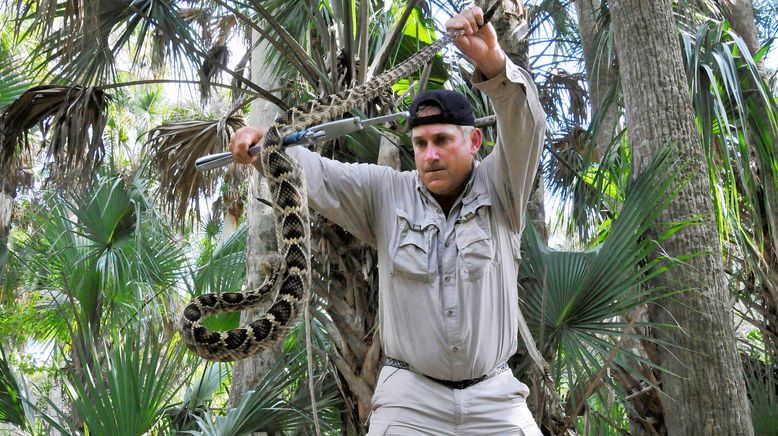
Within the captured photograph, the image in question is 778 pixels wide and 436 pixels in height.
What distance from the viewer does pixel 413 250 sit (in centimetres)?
302

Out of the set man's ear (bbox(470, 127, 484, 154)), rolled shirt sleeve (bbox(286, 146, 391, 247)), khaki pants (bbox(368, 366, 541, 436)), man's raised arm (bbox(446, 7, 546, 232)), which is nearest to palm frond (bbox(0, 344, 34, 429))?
rolled shirt sleeve (bbox(286, 146, 391, 247))

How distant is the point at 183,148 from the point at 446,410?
16.4ft

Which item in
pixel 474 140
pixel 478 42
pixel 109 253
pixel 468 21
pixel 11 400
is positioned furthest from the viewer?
pixel 109 253

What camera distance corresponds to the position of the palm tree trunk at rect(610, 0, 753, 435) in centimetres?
469

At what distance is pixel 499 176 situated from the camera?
315 centimetres

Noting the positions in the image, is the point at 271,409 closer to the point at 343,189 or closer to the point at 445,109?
the point at 343,189

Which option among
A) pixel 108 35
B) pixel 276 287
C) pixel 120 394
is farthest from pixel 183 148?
pixel 276 287

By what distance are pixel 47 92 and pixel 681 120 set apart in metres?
4.78

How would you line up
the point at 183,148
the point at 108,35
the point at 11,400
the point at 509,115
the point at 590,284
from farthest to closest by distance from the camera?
the point at 183,148
the point at 108,35
the point at 11,400
the point at 590,284
the point at 509,115

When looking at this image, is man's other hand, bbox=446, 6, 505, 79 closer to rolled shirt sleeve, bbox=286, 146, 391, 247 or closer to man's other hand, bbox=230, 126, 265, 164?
rolled shirt sleeve, bbox=286, 146, 391, 247

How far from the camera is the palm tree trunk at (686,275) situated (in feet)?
15.4

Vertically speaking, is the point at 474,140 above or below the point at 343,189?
above

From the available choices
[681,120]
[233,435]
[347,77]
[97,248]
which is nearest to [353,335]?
[233,435]

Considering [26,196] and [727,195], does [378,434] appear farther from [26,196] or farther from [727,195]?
[26,196]
